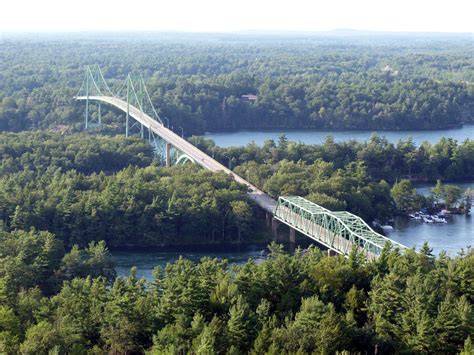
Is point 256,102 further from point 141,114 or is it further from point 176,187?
point 176,187

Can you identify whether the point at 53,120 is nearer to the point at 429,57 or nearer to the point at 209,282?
the point at 209,282

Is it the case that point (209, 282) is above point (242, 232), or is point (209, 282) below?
above

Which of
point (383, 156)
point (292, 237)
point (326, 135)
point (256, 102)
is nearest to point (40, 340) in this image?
point (292, 237)

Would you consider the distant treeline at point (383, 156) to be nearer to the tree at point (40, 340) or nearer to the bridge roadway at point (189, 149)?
the bridge roadway at point (189, 149)

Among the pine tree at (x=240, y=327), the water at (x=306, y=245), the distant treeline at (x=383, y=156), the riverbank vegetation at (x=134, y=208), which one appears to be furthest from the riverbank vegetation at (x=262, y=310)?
the distant treeline at (x=383, y=156)

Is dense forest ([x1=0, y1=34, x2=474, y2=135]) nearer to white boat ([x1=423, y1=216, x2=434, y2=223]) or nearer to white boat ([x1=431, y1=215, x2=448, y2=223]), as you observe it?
white boat ([x1=423, y1=216, x2=434, y2=223])

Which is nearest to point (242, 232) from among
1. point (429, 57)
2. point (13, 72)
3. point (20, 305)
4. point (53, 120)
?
point (20, 305)
